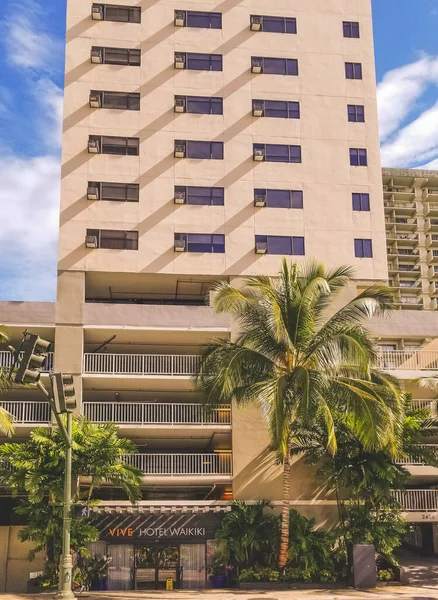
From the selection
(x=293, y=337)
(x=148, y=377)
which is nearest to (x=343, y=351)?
(x=293, y=337)

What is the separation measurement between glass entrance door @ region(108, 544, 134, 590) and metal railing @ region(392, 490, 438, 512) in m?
12.6

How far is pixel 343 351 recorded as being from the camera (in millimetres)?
29016

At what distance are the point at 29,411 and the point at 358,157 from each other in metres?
22.0

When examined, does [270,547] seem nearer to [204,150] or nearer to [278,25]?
[204,150]

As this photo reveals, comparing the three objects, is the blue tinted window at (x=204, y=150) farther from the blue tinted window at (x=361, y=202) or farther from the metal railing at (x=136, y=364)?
the metal railing at (x=136, y=364)

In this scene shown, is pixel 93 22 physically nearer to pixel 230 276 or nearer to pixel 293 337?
pixel 230 276

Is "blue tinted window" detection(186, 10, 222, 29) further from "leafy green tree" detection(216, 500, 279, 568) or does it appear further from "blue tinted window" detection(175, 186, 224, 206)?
"leafy green tree" detection(216, 500, 279, 568)

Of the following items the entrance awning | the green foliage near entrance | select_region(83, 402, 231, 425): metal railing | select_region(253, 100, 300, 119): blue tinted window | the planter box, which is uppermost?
select_region(253, 100, 300, 119): blue tinted window

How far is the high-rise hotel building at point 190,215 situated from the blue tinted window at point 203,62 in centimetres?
7

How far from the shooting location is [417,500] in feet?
115

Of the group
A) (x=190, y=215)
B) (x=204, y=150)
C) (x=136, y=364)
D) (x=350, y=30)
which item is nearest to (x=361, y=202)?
(x=204, y=150)

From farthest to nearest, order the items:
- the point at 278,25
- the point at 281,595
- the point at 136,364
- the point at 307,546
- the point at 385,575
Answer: the point at 278,25
the point at 136,364
the point at 307,546
the point at 385,575
the point at 281,595

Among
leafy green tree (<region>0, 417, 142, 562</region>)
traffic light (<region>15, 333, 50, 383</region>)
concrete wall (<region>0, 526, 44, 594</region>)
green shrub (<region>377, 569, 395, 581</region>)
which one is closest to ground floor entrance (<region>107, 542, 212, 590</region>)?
concrete wall (<region>0, 526, 44, 594</region>)

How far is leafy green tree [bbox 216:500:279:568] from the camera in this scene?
31.8 m
